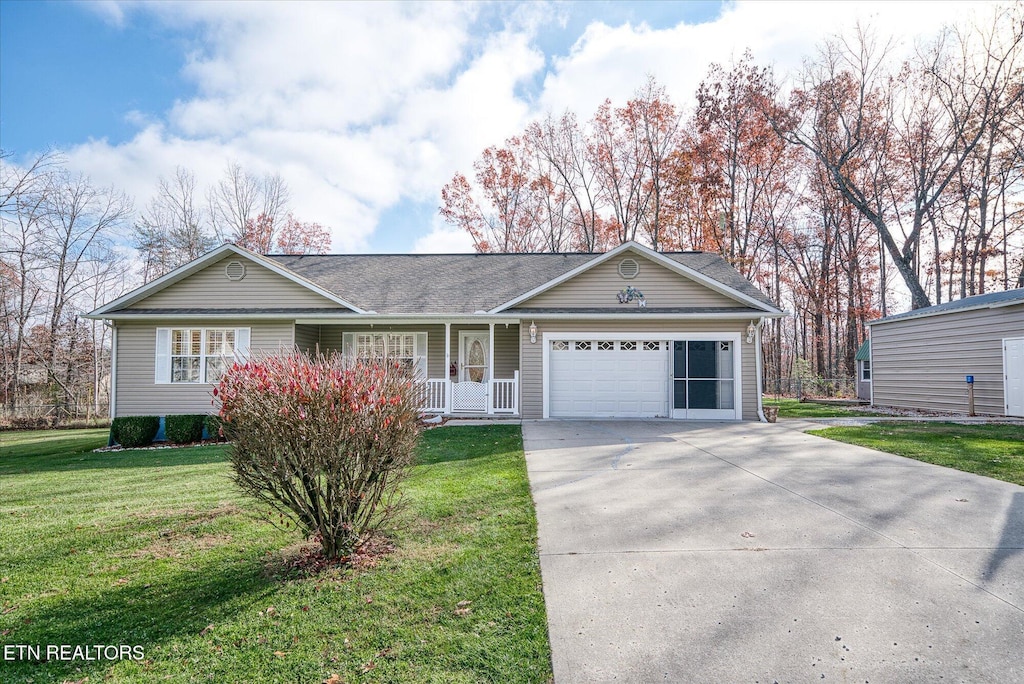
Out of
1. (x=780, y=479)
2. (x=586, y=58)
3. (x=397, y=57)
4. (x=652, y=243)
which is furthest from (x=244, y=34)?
(x=652, y=243)

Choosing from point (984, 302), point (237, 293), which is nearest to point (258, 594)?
point (237, 293)

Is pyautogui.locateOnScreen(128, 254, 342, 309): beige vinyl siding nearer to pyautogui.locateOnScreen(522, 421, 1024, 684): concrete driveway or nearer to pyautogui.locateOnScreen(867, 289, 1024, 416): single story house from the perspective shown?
pyautogui.locateOnScreen(522, 421, 1024, 684): concrete driveway

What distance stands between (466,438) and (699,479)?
4888 millimetres

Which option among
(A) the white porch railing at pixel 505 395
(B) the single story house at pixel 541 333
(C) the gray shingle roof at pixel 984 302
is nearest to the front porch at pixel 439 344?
(A) the white porch railing at pixel 505 395

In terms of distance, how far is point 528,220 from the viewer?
1122 inches

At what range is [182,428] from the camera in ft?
39.2

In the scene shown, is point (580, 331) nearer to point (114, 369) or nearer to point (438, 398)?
point (438, 398)

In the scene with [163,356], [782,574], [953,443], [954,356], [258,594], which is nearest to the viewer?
[258,594]

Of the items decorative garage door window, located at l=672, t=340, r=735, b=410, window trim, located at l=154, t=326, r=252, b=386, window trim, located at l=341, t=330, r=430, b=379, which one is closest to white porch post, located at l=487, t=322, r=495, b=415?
window trim, located at l=341, t=330, r=430, b=379

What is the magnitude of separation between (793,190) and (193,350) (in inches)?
1132

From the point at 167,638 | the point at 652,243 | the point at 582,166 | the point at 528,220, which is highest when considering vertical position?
the point at 582,166

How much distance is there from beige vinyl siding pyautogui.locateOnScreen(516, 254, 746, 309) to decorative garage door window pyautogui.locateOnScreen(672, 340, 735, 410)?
45.2 inches

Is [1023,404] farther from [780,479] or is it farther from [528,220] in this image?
[528,220]

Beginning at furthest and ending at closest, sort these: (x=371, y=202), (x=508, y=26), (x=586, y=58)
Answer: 1. (x=371, y=202)
2. (x=586, y=58)
3. (x=508, y=26)
